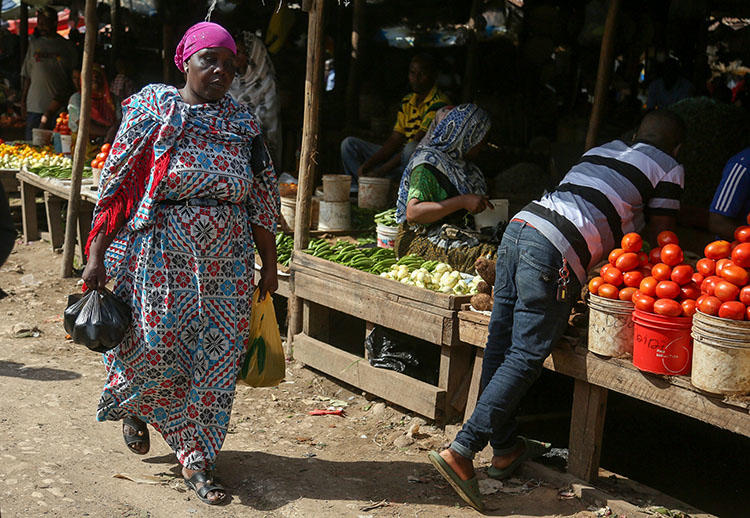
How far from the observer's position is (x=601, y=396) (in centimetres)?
397

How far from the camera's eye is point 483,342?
14.6 ft

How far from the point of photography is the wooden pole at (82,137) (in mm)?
7735

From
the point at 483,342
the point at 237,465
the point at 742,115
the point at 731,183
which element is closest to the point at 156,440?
the point at 237,465

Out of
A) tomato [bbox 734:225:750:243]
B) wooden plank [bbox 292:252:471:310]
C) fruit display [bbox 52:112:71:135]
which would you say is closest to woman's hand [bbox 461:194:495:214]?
wooden plank [bbox 292:252:471:310]

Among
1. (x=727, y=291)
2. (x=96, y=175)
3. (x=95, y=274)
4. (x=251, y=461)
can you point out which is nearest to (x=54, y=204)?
(x=96, y=175)

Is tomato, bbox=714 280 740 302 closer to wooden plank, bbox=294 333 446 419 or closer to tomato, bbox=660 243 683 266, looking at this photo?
tomato, bbox=660 243 683 266

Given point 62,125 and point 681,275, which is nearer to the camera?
point 681,275

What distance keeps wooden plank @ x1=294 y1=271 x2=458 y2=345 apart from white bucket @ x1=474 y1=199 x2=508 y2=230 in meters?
0.86

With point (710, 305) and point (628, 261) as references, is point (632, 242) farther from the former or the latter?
point (710, 305)

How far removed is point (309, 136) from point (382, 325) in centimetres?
155

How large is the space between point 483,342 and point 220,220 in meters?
1.58

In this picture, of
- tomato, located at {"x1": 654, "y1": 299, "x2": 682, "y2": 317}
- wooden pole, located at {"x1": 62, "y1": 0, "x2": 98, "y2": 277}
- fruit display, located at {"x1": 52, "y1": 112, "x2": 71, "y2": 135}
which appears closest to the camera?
tomato, located at {"x1": 654, "y1": 299, "x2": 682, "y2": 317}

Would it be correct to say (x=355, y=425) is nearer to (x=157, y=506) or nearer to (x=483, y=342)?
(x=483, y=342)

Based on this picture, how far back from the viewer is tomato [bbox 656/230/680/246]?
3.69 m
